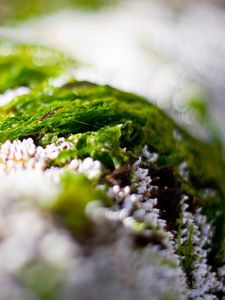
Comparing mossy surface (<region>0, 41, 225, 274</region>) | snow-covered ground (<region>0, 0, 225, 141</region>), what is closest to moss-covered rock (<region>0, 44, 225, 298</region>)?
mossy surface (<region>0, 41, 225, 274</region>)

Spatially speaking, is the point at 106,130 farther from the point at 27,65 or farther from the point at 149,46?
the point at 149,46

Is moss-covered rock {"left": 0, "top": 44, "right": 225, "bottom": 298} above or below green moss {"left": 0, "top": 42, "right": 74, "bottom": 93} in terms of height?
below

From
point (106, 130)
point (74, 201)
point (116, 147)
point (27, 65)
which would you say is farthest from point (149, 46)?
point (74, 201)

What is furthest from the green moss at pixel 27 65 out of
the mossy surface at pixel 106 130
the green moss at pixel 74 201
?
the green moss at pixel 74 201

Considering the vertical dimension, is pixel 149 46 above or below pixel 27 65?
above

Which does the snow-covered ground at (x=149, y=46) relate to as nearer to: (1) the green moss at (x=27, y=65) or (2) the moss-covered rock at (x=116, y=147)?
(1) the green moss at (x=27, y=65)

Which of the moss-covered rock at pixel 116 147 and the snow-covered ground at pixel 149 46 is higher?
the snow-covered ground at pixel 149 46

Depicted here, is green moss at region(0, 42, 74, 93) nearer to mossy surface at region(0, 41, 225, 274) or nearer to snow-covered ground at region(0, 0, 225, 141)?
mossy surface at region(0, 41, 225, 274)

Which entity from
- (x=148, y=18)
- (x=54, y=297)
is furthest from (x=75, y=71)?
(x=148, y=18)
